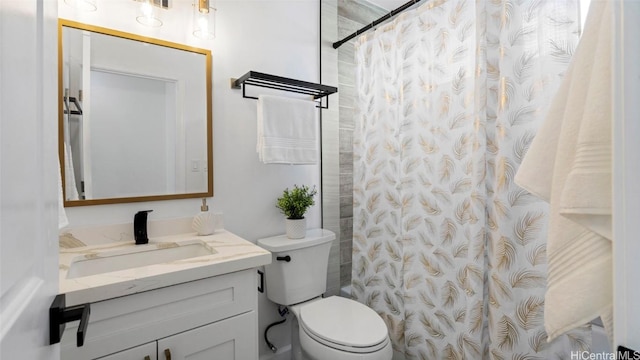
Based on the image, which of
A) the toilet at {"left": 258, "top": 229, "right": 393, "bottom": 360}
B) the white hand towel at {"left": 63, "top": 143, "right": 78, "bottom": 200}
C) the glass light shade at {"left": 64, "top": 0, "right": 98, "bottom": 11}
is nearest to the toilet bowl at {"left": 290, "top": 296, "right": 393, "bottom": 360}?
the toilet at {"left": 258, "top": 229, "right": 393, "bottom": 360}

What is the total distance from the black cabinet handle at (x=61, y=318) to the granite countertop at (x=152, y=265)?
1.14 feet

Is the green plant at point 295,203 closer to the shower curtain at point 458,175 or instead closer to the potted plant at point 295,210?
the potted plant at point 295,210

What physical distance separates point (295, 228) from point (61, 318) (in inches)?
45.7

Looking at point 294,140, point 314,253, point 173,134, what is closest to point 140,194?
point 173,134

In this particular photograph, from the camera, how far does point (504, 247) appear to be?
3.93ft

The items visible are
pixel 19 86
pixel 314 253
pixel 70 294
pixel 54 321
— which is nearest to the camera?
pixel 19 86

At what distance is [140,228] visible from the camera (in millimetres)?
1301

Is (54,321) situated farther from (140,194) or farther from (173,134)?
(173,134)

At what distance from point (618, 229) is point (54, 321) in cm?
88

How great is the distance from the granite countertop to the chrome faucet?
0.03 metres

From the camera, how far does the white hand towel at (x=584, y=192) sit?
0.47 meters

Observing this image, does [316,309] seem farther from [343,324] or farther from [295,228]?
[295,228]

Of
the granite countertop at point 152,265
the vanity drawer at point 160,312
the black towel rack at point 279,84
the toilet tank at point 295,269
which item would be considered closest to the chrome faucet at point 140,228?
the granite countertop at point 152,265

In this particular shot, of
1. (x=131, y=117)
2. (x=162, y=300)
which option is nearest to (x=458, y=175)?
(x=162, y=300)
